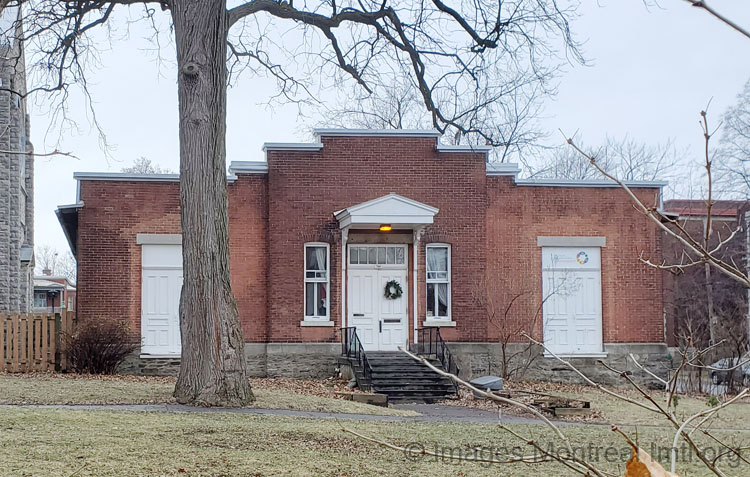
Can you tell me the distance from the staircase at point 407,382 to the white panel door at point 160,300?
5141mm

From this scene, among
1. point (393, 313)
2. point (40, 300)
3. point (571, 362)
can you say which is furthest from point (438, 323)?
point (40, 300)

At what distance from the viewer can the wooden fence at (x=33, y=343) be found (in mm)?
20719

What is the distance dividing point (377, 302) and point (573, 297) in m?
5.27

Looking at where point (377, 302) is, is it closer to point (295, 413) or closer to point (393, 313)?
point (393, 313)

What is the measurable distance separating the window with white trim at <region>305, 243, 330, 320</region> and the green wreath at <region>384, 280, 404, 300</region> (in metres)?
1.51

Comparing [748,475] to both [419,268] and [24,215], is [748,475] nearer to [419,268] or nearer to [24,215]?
[419,268]

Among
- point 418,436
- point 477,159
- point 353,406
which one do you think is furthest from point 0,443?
point 477,159

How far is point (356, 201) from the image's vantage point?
2267 cm

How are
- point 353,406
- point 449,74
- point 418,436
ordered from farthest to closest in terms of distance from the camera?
1. point 449,74
2. point 353,406
3. point 418,436

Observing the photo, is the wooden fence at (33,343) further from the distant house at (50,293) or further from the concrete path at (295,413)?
the distant house at (50,293)

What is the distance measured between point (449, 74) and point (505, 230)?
4475 millimetres

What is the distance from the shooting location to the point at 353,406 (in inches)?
619

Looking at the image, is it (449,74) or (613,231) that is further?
(613,231)

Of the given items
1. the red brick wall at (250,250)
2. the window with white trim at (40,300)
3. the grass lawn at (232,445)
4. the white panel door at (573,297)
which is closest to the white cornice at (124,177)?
the red brick wall at (250,250)
